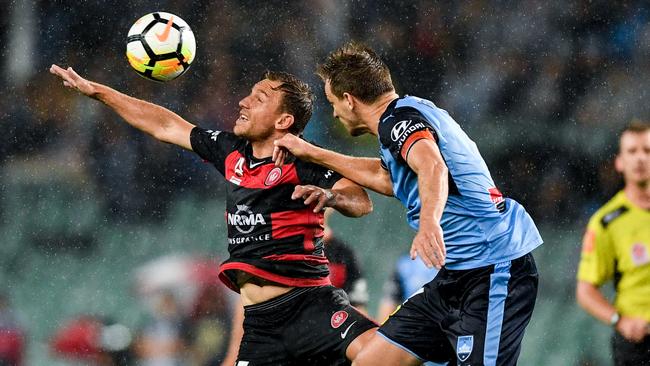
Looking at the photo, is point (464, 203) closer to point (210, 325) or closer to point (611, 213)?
point (611, 213)

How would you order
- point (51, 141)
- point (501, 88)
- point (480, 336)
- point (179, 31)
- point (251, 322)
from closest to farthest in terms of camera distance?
1. point (480, 336)
2. point (251, 322)
3. point (179, 31)
4. point (51, 141)
5. point (501, 88)

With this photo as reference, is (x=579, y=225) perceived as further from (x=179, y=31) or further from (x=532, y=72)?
(x=179, y=31)

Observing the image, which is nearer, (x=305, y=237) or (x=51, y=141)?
(x=305, y=237)

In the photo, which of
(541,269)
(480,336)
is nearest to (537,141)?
(541,269)

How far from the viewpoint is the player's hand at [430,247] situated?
10.0ft

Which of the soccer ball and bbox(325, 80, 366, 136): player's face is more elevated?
the soccer ball

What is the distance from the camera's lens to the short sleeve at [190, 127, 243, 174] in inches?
184

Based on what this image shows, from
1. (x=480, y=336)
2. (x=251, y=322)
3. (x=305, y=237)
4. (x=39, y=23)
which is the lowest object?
(x=480, y=336)

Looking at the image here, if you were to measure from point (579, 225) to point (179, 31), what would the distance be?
4.31 m

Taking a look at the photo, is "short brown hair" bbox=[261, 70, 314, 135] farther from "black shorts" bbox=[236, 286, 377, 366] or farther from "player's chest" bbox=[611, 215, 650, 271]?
"player's chest" bbox=[611, 215, 650, 271]

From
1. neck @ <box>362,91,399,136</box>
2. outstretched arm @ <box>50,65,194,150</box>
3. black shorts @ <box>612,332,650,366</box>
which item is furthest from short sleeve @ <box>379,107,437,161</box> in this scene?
black shorts @ <box>612,332,650,366</box>

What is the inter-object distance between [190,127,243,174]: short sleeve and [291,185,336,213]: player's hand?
2.65 feet

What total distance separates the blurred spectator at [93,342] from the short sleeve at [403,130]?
4053 millimetres

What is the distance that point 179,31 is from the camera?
482 centimetres
